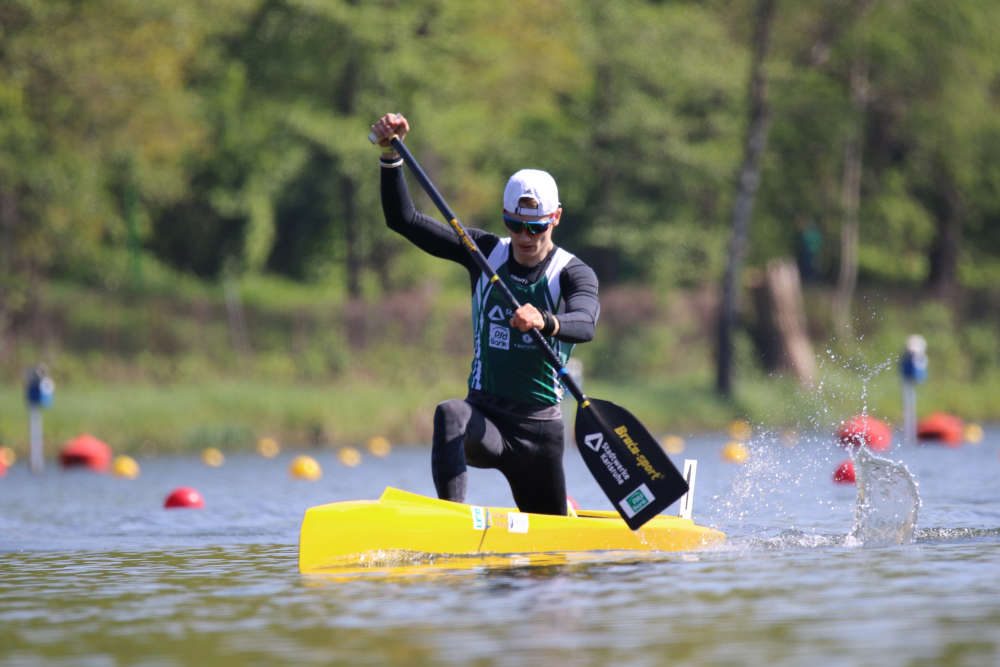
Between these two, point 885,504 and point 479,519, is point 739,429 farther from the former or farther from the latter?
point 479,519

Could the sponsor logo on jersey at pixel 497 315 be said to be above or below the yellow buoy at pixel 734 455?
above

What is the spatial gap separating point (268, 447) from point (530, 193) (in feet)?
54.3

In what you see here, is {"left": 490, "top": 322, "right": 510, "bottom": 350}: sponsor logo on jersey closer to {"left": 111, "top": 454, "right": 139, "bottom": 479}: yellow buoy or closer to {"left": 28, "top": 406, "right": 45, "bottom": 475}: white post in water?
{"left": 111, "top": 454, "right": 139, "bottom": 479}: yellow buoy

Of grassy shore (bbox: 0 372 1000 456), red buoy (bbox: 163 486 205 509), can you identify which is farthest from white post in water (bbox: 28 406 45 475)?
red buoy (bbox: 163 486 205 509)

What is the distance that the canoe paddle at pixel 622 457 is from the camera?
8.95 metres

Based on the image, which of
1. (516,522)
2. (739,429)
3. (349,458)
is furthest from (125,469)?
(516,522)

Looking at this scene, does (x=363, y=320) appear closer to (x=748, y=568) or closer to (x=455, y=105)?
(x=455, y=105)

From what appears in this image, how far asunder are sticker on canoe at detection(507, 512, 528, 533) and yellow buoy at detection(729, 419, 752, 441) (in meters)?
18.0

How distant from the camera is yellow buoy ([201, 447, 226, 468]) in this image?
72.9 ft

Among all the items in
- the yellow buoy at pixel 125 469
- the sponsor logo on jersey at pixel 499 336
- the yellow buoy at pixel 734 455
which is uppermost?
the sponsor logo on jersey at pixel 499 336

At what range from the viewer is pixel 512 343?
28.5 feet

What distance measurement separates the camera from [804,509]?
12.4m

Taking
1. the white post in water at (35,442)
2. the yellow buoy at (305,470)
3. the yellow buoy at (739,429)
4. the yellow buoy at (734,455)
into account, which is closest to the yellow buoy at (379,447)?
the white post in water at (35,442)

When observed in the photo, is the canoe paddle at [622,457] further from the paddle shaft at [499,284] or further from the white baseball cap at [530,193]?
the white baseball cap at [530,193]
